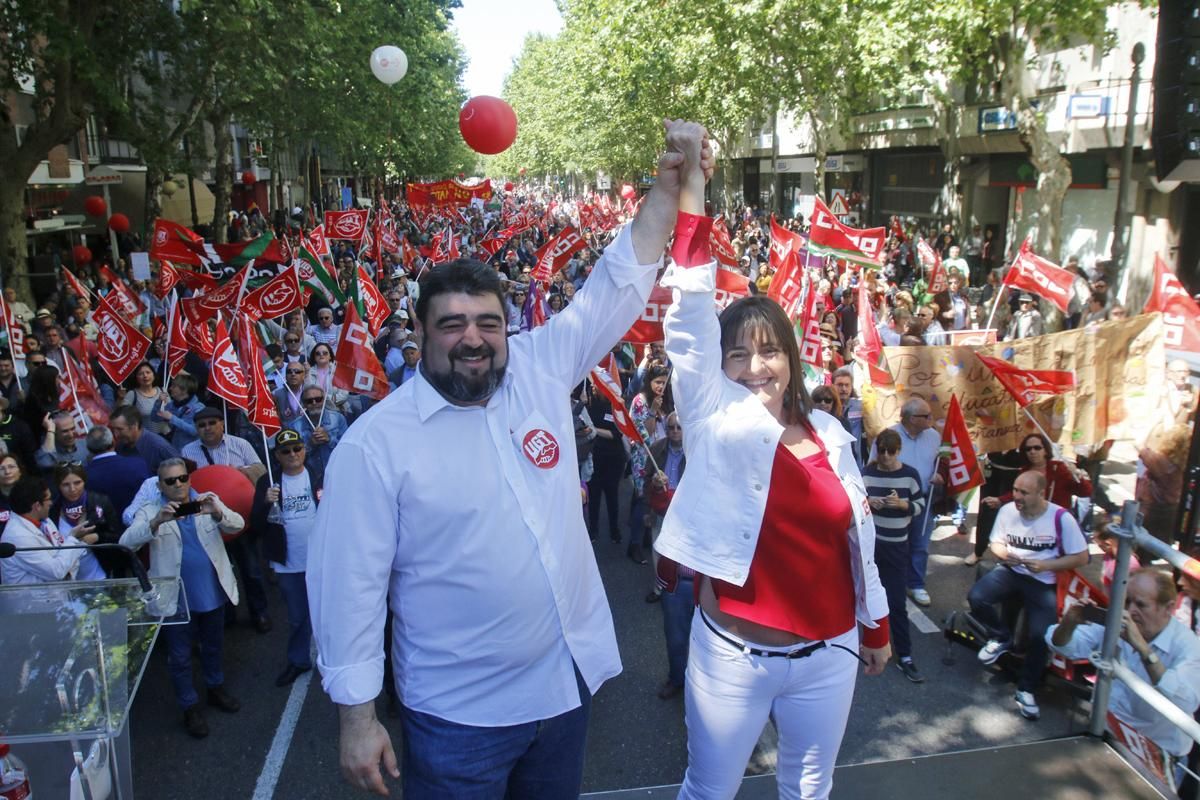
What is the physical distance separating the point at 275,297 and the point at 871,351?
6.20 meters

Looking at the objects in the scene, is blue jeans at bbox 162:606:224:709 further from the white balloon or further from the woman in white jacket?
the white balloon

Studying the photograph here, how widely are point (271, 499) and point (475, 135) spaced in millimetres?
2795

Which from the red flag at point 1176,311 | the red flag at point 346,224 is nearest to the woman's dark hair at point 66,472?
the red flag at point 1176,311

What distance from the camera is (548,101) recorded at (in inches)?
2387

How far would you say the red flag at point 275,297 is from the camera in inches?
374

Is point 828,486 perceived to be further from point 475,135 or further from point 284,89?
point 284,89

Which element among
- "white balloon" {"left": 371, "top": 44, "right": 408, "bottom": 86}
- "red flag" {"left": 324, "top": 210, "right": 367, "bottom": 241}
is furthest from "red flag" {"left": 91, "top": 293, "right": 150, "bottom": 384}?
"red flag" {"left": 324, "top": 210, "right": 367, "bottom": 241}

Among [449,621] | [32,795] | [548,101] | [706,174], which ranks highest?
[548,101]

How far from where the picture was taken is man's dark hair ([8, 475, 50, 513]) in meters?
4.84

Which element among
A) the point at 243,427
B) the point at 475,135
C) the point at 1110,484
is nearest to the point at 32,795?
the point at 475,135

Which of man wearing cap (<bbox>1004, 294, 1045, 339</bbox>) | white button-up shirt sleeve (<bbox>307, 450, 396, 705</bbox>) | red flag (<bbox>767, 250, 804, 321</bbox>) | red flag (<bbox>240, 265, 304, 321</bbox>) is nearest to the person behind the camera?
white button-up shirt sleeve (<bbox>307, 450, 396, 705</bbox>)

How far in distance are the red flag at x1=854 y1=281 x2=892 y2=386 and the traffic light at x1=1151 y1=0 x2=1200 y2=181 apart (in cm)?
319

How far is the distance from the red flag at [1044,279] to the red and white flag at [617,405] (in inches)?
175

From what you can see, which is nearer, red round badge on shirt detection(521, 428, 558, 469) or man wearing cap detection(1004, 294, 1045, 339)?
red round badge on shirt detection(521, 428, 558, 469)
